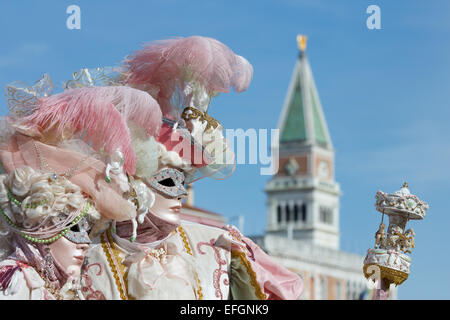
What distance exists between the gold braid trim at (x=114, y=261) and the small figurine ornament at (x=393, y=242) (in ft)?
4.74

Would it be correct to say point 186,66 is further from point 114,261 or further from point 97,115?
point 114,261

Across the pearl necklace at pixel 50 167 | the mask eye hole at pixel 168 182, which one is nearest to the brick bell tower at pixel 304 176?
the mask eye hole at pixel 168 182

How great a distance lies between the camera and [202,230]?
7.20 meters

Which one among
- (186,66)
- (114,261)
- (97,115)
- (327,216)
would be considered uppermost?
(327,216)

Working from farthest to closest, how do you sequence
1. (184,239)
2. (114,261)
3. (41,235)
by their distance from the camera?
1. (184,239)
2. (114,261)
3. (41,235)

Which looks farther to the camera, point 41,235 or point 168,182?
point 168,182

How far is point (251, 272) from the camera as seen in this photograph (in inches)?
275

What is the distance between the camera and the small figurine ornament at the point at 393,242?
7211 millimetres

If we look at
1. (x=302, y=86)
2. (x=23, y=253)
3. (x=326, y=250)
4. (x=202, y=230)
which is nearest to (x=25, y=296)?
(x=23, y=253)

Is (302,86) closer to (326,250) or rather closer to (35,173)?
(326,250)

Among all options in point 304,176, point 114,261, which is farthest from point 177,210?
point 304,176

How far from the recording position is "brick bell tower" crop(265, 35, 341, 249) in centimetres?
7944

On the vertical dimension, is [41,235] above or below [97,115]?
below

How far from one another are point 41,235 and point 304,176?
247ft
